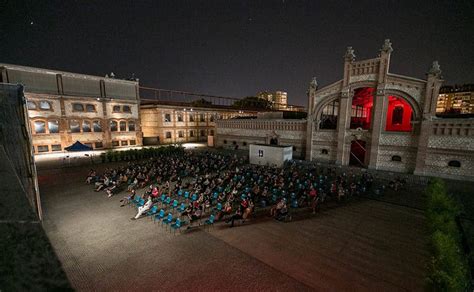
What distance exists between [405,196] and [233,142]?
2672 cm

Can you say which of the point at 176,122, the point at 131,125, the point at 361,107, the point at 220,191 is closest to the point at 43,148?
the point at 131,125

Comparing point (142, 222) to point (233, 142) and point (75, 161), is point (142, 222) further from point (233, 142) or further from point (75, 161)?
point (233, 142)

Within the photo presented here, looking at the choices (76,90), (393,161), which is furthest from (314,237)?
(76,90)

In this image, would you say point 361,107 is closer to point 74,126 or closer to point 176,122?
point 176,122

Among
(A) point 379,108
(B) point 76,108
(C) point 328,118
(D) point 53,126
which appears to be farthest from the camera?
→ (B) point 76,108

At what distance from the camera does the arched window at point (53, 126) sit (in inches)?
1266

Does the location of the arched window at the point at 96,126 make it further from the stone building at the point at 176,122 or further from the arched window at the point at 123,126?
the stone building at the point at 176,122

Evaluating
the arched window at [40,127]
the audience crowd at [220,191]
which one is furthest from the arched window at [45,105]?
the audience crowd at [220,191]

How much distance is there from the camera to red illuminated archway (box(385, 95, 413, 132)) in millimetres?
26250

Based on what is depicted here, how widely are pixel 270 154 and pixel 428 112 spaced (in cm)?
1581

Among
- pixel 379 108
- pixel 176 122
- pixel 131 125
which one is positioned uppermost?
pixel 379 108

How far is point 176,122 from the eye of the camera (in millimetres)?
47625

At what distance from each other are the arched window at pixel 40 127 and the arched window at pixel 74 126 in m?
3.24

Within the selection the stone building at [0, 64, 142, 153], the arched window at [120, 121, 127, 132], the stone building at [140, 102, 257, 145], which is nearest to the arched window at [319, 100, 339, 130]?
the stone building at [140, 102, 257, 145]
